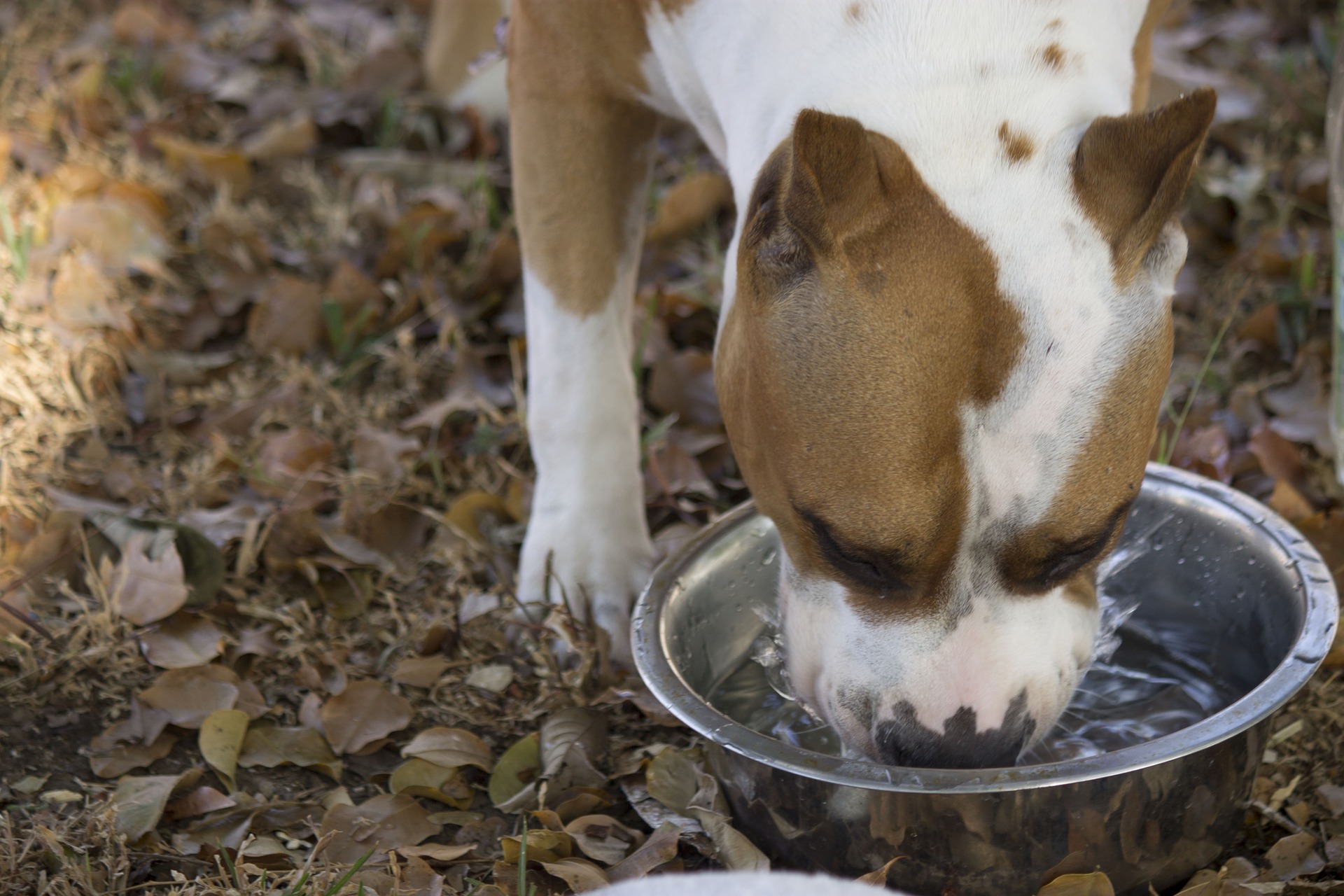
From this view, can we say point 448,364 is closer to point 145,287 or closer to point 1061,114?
point 145,287

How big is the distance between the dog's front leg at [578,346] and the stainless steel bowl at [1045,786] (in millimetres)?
308

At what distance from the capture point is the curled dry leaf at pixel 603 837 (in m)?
1.99

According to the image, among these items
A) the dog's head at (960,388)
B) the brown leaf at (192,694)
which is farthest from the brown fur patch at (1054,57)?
the brown leaf at (192,694)

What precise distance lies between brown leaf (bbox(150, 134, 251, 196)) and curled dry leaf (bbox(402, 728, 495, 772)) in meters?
2.16

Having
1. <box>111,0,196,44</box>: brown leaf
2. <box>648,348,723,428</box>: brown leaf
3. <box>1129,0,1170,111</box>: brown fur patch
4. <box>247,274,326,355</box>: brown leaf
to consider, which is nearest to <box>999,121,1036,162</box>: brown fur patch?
<box>1129,0,1170,111</box>: brown fur patch

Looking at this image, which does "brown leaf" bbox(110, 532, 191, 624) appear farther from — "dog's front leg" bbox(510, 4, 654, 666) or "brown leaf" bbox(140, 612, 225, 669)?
"dog's front leg" bbox(510, 4, 654, 666)

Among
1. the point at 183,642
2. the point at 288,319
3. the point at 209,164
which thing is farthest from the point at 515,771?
the point at 209,164

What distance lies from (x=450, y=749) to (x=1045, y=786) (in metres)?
0.95

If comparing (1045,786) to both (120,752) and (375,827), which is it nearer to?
(375,827)

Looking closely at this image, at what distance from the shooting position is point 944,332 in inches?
65.4

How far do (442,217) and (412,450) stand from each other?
91 centimetres

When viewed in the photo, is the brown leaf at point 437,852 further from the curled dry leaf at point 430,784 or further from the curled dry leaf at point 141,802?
the curled dry leaf at point 141,802

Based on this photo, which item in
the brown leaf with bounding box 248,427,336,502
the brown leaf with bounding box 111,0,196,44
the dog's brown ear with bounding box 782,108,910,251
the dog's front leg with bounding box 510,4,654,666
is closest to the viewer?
the dog's brown ear with bounding box 782,108,910,251

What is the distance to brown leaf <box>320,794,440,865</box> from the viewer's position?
2.01m
